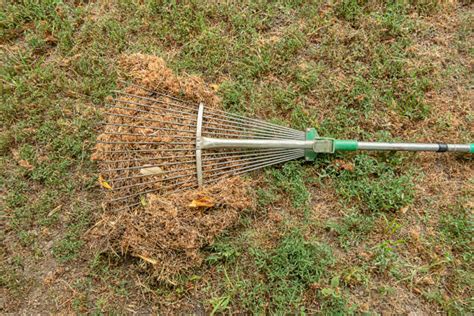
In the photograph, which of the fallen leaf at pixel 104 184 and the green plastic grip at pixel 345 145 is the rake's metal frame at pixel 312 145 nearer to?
the green plastic grip at pixel 345 145

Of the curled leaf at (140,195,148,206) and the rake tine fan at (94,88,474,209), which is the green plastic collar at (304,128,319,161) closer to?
the rake tine fan at (94,88,474,209)

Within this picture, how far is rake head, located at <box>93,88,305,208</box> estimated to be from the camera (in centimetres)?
247

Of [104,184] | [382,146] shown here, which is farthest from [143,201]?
[382,146]

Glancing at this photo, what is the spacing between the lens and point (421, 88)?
285cm

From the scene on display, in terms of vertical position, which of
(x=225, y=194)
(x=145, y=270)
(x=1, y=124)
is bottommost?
(x=145, y=270)

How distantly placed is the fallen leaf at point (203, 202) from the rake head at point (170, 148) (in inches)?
4.4

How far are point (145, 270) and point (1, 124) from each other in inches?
65.5

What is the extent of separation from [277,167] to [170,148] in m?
0.81

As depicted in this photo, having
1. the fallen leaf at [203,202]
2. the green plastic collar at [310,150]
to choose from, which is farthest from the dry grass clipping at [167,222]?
the green plastic collar at [310,150]

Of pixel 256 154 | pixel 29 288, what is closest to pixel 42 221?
pixel 29 288

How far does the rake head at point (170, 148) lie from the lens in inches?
97.2

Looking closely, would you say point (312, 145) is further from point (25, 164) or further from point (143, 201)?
point (25, 164)

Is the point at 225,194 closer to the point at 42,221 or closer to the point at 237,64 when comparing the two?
the point at 237,64

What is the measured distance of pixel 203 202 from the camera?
97.2 inches
